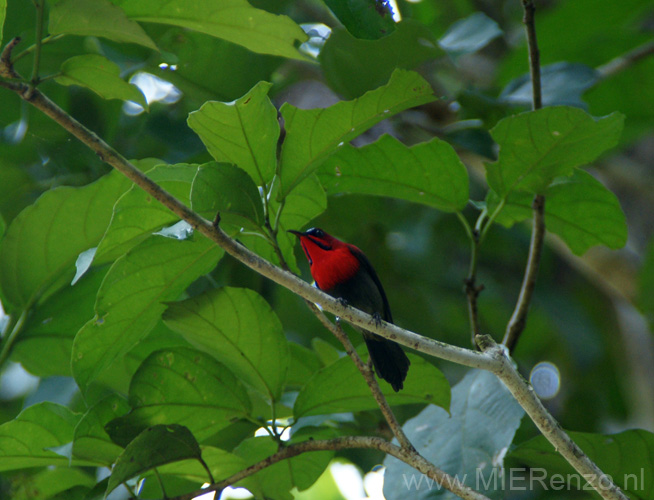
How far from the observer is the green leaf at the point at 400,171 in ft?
6.70

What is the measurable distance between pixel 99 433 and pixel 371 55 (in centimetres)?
163

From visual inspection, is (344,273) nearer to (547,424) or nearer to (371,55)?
(371,55)

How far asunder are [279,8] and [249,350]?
1.52 meters

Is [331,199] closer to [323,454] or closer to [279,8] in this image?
[279,8]

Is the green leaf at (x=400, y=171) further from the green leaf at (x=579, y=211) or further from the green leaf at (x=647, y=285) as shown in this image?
the green leaf at (x=647, y=285)

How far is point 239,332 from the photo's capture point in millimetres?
1817

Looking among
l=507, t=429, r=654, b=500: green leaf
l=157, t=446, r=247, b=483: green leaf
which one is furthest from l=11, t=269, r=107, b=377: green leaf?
l=507, t=429, r=654, b=500: green leaf

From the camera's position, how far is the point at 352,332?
8.55 ft

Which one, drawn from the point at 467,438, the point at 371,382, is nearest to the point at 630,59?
the point at 467,438

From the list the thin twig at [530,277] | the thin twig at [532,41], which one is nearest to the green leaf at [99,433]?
the thin twig at [530,277]

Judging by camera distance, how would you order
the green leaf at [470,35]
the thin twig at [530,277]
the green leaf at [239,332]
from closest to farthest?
the green leaf at [239,332] < the thin twig at [530,277] < the green leaf at [470,35]

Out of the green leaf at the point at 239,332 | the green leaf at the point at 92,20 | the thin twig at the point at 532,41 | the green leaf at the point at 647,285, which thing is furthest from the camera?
the green leaf at the point at 647,285

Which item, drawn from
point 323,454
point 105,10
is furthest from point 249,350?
point 105,10

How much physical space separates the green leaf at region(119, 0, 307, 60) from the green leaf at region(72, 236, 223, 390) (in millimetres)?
536
